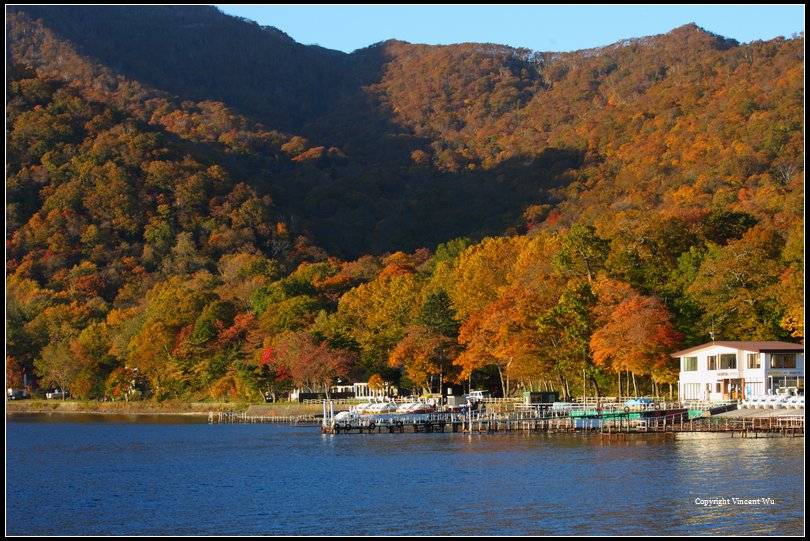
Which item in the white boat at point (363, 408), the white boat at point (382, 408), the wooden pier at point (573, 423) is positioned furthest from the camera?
the white boat at point (363, 408)

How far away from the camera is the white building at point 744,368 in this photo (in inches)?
2699

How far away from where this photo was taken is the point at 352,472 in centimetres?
5209

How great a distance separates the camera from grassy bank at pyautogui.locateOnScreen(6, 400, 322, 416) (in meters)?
91.6

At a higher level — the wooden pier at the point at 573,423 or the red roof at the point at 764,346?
the red roof at the point at 764,346

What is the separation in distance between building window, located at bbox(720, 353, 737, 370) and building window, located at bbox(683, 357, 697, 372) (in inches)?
84.8

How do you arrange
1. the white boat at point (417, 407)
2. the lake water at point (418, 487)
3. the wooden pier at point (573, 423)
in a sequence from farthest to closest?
the white boat at point (417, 407)
the wooden pier at point (573, 423)
the lake water at point (418, 487)

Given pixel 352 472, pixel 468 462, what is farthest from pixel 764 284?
pixel 352 472

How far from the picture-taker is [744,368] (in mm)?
68812

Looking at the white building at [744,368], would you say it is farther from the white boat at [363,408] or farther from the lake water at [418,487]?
the white boat at [363,408]

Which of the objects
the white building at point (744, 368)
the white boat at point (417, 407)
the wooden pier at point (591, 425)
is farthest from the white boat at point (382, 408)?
the white building at point (744, 368)

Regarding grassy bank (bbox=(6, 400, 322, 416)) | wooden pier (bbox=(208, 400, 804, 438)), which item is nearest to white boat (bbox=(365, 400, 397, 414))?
wooden pier (bbox=(208, 400, 804, 438))

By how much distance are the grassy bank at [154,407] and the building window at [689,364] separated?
29.5 meters
